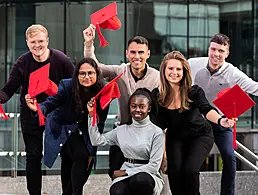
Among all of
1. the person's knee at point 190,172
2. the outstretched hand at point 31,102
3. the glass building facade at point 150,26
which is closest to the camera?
the person's knee at point 190,172

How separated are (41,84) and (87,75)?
391 millimetres

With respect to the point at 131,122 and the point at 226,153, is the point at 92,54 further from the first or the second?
the point at 226,153

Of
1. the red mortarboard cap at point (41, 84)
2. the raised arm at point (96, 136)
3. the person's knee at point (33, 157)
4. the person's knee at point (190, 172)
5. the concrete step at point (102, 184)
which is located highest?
the red mortarboard cap at point (41, 84)

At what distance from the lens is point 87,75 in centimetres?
585

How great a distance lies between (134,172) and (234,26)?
1142 centimetres

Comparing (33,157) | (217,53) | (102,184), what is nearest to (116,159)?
(33,157)

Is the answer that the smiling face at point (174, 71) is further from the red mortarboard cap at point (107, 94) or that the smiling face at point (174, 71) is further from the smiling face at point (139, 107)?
the red mortarboard cap at point (107, 94)

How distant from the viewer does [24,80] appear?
20.4ft

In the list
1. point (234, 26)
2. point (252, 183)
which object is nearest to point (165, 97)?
point (252, 183)

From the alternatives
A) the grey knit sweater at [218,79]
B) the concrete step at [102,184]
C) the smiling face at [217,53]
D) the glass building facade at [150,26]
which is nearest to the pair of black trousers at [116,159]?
the grey knit sweater at [218,79]

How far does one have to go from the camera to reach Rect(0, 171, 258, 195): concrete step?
26.7ft

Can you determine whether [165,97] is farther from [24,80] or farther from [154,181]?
[24,80]

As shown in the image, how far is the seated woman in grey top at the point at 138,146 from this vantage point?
219 inches

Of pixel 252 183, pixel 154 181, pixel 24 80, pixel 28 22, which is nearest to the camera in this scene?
pixel 154 181
